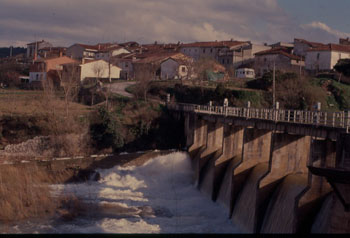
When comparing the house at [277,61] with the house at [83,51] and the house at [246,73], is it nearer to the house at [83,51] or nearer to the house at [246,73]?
the house at [246,73]

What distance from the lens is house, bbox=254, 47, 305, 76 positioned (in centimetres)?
7862

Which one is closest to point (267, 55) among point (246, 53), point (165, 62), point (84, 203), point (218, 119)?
point (246, 53)

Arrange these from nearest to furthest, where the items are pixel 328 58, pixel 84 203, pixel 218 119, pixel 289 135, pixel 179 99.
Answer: pixel 289 135, pixel 84 203, pixel 218 119, pixel 179 99, pixel 328 58

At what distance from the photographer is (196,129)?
147 ft

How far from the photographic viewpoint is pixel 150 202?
3441cm

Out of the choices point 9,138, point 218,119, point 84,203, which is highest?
point 218,119

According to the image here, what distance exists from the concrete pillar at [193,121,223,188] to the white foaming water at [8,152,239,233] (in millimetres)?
1179

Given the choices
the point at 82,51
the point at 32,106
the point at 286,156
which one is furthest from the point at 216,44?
the point at 286,156

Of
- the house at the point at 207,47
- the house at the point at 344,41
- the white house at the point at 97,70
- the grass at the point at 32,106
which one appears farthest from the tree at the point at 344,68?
the house at the point at 207,47

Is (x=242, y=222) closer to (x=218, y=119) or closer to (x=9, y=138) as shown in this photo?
(x=218, y=119)

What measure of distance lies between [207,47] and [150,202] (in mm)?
70216

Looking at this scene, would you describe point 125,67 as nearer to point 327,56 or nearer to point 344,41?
point 327,56

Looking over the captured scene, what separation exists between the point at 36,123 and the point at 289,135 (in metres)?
28.7

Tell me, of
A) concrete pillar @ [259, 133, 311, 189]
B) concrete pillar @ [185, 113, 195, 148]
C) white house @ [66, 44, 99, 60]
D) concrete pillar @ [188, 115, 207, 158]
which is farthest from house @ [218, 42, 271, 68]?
concrete pillar @ [259, 133, 311, 189]
